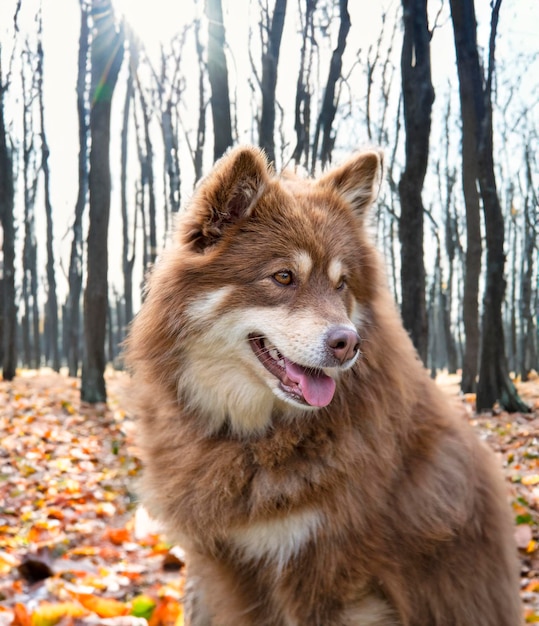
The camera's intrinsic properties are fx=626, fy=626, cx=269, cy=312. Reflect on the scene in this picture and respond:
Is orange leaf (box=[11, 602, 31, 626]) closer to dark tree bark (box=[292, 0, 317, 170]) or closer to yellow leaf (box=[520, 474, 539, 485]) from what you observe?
yellow leaf (box=[520, 474, 539, 485])

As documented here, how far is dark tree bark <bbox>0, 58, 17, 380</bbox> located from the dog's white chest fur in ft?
46.6

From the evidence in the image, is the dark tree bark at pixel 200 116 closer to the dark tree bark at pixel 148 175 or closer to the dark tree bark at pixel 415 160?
the dark tree bark at pixel 148 175

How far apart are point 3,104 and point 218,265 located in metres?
15.3

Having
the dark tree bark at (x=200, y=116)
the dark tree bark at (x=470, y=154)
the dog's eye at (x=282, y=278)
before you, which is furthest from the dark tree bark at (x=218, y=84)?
the dark tree bark at (x=200, y=116)

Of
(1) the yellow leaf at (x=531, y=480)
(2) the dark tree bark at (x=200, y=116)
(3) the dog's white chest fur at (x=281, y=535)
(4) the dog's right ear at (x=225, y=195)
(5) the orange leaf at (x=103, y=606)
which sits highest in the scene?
(2) the dark tree bark at (x=200, y=116)

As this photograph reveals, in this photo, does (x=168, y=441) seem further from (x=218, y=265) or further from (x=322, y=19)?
(x=322, y=19)

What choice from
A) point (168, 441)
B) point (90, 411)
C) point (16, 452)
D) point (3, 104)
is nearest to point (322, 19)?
point (3, 104)

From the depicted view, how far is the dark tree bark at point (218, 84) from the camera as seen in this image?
7.68 m

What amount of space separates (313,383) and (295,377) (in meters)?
0.08

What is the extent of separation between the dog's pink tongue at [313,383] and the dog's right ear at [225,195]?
0.67m

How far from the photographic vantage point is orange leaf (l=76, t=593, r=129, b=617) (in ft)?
10.6

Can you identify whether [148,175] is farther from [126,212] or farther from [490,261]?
[490,261]

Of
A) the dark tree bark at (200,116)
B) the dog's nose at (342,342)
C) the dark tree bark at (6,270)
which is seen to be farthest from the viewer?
the dark tree bark at (200,116)

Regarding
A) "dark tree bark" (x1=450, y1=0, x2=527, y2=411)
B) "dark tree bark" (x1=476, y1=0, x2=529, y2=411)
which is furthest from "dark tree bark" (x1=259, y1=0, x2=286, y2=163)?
"dark tree bark" (x1=476, y1=0, x2=529, y2=411)
